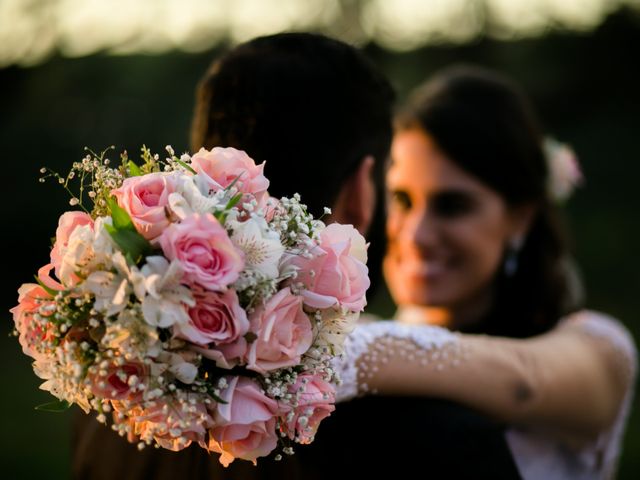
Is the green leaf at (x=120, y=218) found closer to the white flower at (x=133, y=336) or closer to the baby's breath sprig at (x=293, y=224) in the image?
the white flower at (x=133, y=336)

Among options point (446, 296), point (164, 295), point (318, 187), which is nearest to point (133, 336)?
point (164, 295)

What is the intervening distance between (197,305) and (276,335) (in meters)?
0.18

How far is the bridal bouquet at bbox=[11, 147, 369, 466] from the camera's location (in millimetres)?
1485

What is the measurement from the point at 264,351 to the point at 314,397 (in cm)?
19

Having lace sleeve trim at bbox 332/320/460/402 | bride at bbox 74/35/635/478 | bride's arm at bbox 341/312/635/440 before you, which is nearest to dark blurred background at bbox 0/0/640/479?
bride at bbox 74/35/635/478

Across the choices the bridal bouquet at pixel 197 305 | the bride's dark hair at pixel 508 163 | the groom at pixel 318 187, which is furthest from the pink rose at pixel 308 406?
the bride's dark hair at pixel 508 163

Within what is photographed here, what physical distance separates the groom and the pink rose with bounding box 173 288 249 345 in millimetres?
665

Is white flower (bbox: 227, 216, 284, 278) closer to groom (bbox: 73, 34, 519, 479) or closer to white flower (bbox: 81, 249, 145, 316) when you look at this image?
white flower (bbox: 81, 249, 145, 316)

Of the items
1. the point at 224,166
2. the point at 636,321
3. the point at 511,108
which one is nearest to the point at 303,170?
the point at 224,166

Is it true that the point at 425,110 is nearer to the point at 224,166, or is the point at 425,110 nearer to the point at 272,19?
the point at 224,166

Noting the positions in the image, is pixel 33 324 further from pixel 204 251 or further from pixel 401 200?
pixel 401 200

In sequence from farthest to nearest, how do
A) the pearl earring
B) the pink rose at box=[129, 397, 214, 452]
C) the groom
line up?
the pearl earring → the groom → the pink rose at box=[129, 397, 214, 452]

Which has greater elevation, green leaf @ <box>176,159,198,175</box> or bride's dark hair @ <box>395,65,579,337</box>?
green leaf @ <box>176,159,198,175</box>

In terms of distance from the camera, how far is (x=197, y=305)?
1.51m
